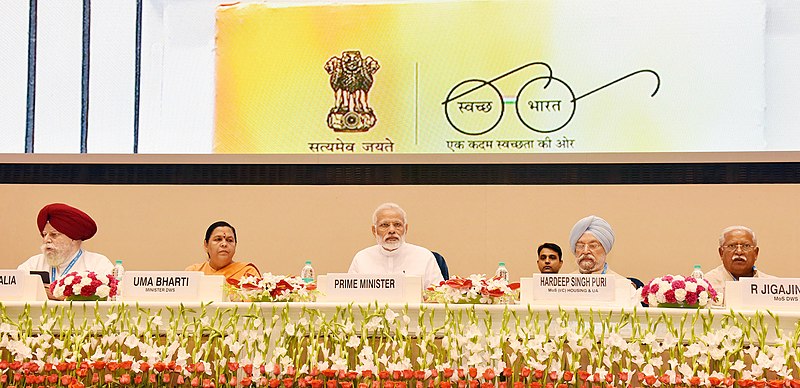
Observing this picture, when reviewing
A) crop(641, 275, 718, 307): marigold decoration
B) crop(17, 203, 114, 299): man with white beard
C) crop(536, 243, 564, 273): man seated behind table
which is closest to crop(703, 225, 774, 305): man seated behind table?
crop(536, 243, 564, 273): man seated behind table

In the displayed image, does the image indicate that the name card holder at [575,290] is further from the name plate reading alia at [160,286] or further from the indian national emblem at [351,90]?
the indian national emblem at [351,90]

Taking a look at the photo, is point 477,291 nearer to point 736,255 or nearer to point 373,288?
point 373,288

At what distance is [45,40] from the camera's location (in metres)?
6.98

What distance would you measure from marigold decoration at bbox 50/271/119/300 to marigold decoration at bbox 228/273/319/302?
0.48 m

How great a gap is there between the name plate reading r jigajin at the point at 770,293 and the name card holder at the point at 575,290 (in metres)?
0.40

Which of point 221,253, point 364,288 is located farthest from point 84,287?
point 221,253

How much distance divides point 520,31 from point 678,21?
1160 mm

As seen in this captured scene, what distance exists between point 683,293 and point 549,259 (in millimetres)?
2310

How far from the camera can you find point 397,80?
→ 681 centimetres

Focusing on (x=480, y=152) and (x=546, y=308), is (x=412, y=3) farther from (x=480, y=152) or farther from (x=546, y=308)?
(x=546, y=308)

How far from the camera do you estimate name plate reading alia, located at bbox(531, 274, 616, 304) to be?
2992 mm

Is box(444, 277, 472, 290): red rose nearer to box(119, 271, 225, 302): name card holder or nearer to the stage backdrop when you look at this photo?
box(119, 271, 225, 302): name card holder

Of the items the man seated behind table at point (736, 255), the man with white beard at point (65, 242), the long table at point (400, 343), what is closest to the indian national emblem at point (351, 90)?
the man with white beard at point (65, 242)

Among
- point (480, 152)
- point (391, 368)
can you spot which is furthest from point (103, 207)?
point (391, 368)
